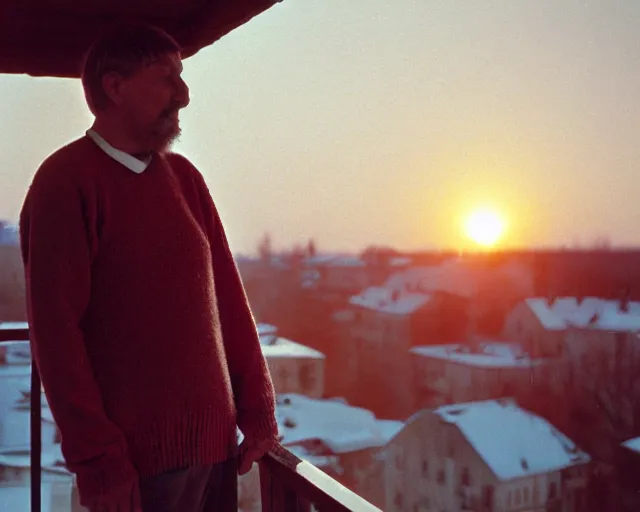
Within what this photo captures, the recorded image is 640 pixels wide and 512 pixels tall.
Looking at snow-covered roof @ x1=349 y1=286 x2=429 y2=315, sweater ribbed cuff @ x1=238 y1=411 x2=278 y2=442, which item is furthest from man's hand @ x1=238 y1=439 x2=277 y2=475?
snow-covered roof @ x1=349 y1=286 x2=429 y2=315

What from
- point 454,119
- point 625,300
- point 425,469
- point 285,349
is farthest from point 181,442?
point 454,119

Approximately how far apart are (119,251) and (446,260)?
1155cm

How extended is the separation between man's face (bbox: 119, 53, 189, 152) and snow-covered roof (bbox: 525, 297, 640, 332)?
9520 mm

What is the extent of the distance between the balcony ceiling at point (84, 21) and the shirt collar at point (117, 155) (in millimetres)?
417

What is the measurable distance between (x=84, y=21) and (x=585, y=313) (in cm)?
1097

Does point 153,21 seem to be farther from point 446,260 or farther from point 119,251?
point 446,260

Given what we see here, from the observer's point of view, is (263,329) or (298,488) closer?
(298,488)

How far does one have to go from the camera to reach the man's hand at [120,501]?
770mm

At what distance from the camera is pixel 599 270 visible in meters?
9.78

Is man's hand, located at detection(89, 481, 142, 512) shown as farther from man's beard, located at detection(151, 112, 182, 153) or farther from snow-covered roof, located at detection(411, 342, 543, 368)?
snow-covered roof, located at detection(411, 342, 543, 368)

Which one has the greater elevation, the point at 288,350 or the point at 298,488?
the point at 298,488

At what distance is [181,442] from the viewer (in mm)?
843

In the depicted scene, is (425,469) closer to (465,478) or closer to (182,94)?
(465,478)

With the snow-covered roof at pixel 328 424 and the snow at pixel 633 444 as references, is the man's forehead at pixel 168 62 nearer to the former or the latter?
the snow-covered roof at pixel 328 424
